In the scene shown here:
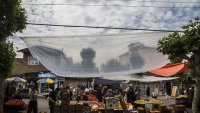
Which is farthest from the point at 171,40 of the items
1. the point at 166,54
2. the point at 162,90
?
the point at 162,90

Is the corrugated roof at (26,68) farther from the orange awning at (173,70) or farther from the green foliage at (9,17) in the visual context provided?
the green foliage at (9,17)

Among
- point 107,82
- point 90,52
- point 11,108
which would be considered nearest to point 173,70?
point 90,52

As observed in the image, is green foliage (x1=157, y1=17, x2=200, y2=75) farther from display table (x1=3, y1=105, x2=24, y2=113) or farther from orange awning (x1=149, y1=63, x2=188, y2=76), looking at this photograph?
display table (x1=3, y1=105, x2=24, y2=113)

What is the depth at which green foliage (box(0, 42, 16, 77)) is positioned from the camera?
7.87 metres

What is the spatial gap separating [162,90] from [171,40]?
33.6 meters

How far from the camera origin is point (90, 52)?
7.84 meters

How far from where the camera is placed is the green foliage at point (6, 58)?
7869 millimetres

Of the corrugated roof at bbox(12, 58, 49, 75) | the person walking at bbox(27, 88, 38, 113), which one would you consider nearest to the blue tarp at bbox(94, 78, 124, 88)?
the corrugated roof at bbox(12, 58, 49, 75)

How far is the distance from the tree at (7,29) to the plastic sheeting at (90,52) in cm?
81

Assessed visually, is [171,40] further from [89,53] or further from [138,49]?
[89,53]

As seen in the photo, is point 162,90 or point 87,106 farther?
Answer: point 162,90

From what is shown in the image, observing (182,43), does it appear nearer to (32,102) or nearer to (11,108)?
(32,102)

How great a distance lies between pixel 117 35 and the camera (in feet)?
25.7

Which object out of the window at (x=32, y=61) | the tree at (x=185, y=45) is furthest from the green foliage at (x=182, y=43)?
the window at (x=32, y=61)
